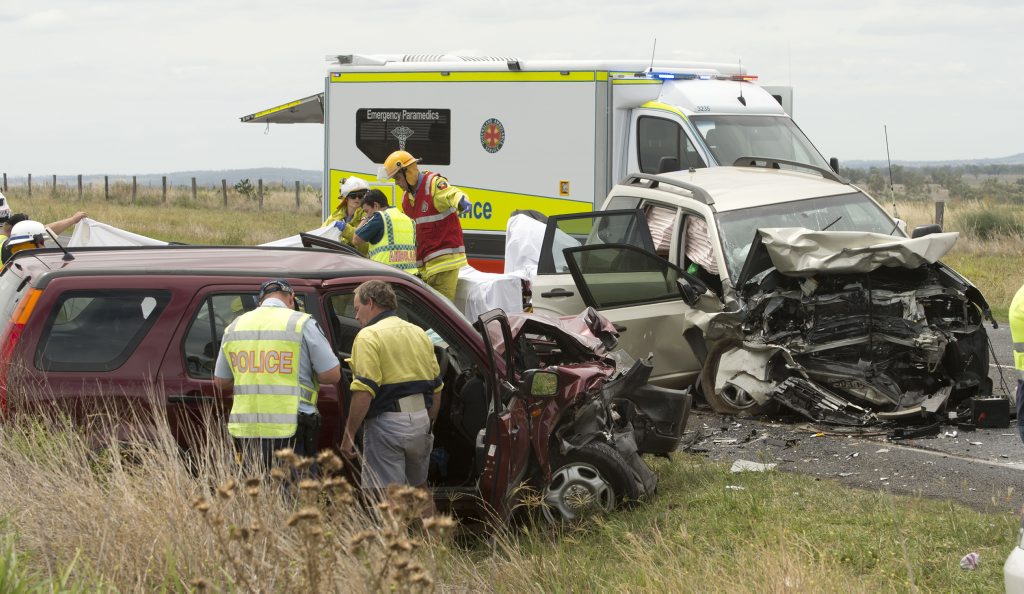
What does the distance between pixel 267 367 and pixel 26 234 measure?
14.7 ft

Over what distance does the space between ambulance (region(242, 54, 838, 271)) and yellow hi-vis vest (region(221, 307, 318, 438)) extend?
802 centimetres

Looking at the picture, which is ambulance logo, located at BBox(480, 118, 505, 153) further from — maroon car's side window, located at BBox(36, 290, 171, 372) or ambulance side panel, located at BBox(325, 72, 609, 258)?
maroon car's side window, located at BBox(36, 290, 171, 372)

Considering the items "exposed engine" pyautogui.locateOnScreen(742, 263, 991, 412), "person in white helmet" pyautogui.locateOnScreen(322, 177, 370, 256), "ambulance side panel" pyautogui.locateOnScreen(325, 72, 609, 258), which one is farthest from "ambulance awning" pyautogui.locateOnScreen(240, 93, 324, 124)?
"exposed engine" pyautogui.locateOnScreen(742, 263, 991, 412)

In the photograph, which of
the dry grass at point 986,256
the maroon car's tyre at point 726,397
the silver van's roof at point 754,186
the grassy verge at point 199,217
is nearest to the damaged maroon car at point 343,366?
the maroon car's tyre at point 726,397

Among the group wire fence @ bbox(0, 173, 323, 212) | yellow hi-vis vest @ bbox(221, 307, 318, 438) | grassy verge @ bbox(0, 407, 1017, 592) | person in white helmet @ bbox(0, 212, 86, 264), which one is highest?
person in white helmet @ bbox(0, 212, 86, 264)

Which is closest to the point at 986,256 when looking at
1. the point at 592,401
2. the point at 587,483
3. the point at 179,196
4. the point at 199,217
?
the point at 592,401

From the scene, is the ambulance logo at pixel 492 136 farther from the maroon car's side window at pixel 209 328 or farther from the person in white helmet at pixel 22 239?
the maroon car's side window at pixel 209 328

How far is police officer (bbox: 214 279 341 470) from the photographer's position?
5.93 metres

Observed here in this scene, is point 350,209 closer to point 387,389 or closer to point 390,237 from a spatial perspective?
point 390,237

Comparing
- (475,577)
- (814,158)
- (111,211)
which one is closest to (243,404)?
(475,577)

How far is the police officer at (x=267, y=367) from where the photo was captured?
5930 millimetres

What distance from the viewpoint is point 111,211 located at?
3644 cm

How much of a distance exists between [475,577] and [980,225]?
22.7 metres

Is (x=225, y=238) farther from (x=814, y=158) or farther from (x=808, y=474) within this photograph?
(x=808, y=474)
